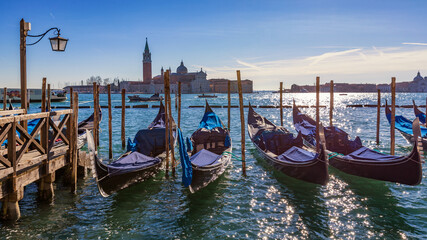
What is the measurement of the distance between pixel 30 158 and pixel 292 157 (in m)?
4.58

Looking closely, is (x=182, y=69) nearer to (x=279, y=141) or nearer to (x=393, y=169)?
(x=279, y=141)

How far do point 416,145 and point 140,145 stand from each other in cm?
551

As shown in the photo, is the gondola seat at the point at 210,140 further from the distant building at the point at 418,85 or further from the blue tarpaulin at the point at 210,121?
the distant building at the point at 418,85

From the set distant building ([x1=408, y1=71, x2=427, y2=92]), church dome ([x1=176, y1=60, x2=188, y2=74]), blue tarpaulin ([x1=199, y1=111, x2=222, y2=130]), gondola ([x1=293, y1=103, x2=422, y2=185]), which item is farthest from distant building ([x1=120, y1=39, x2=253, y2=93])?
gondola ([x1=293, y1=103, x2=422, y2=185])

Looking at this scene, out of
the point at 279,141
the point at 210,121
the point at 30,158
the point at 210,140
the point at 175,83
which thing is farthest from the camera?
the point at 175,83

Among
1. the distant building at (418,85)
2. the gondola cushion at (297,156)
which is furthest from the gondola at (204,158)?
the distant building at (418,85)

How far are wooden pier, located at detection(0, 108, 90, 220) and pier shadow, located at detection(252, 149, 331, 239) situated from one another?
3.87 metres

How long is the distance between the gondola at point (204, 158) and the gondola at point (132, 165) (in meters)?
0.75

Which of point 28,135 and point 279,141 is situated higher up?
point 28,135

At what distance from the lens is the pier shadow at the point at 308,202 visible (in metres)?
4.51

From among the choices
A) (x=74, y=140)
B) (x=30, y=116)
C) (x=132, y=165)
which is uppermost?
(x=30, y=116)

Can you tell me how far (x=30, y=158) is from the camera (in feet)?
15.7

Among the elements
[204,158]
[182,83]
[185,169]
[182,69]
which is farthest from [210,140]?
[182,69]

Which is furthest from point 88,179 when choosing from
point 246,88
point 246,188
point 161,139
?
point 246,88
